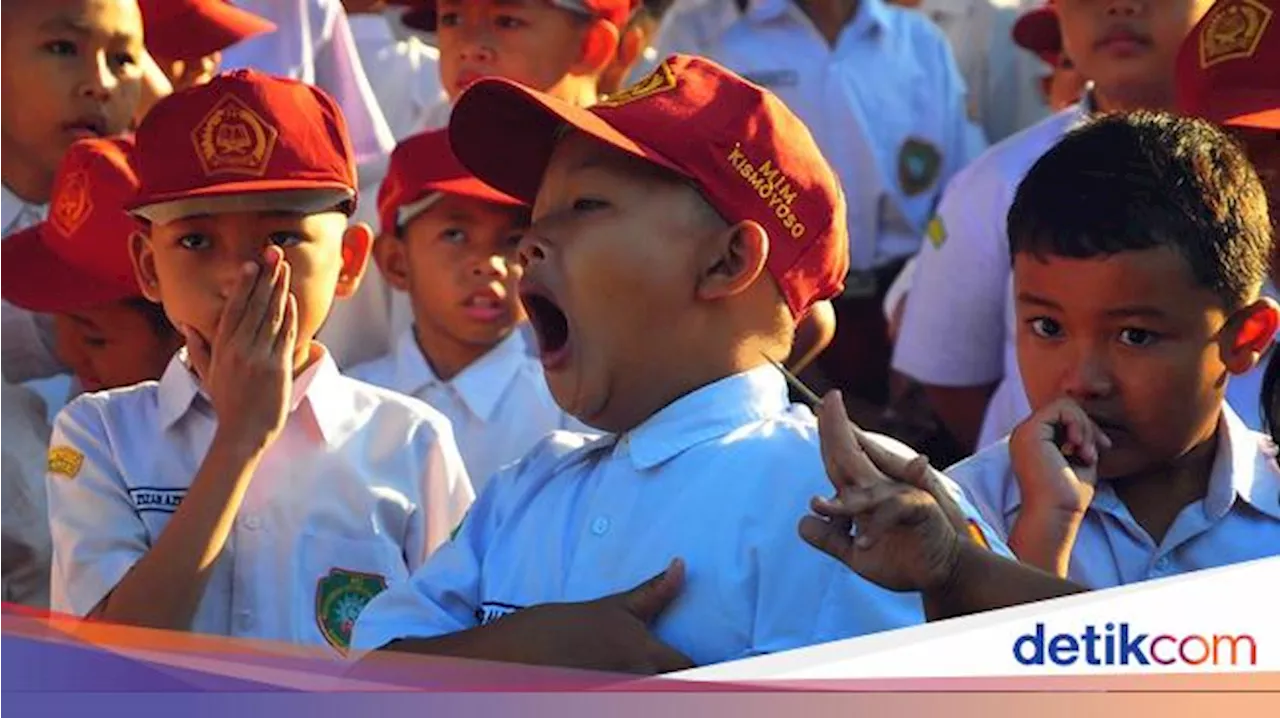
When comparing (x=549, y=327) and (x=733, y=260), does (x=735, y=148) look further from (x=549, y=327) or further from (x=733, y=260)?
(x=549, y=327)

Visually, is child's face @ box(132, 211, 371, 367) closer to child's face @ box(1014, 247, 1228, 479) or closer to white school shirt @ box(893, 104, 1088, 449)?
child's face @ box(1014, 247, 1228, 479)

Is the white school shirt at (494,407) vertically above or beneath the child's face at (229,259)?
beneath

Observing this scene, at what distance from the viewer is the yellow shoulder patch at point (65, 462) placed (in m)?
4.28

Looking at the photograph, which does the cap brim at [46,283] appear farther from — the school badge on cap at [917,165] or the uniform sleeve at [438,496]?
the school badge on cap at [917,165]

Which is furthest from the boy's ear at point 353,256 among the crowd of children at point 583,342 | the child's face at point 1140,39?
the child's face at point 1140,39

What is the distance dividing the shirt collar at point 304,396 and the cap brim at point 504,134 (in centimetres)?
72

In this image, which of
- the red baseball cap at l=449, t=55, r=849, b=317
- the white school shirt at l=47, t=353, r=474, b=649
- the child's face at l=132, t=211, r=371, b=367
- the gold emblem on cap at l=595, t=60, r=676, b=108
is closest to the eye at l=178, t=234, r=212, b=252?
the child's face at l=132, t=211, r=371, b=367

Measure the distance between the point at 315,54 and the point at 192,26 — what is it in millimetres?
507

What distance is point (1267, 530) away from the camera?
12.7 feet

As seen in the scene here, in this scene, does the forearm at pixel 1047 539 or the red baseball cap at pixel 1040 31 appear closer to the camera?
the forearm at pixel 1047 539

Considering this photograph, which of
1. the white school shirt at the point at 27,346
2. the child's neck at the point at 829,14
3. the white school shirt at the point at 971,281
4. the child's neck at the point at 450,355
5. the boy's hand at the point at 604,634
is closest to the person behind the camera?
the boy's hand at the point at 604,634

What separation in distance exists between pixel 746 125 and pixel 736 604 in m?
0.63

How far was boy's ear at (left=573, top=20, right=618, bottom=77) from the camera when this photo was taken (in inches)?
238

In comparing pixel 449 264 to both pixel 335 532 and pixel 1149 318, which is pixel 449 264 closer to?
pixel 335 532
